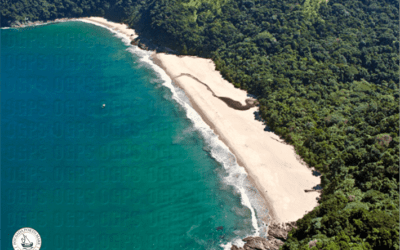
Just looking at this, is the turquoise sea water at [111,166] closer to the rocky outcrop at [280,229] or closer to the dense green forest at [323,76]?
the rocky outcrop at [280,229]

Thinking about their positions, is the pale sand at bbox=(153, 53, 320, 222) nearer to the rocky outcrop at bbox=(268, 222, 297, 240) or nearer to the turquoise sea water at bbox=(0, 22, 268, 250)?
the rocky outcrop at bbox=(268, 222, 297, 240)

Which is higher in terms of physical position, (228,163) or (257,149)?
(257,149)

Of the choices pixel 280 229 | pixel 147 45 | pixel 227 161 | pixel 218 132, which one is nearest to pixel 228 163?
pixel 227 161

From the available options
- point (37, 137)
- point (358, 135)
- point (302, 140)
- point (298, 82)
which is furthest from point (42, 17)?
point (358, 135)

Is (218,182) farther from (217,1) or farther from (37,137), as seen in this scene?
(217,1)

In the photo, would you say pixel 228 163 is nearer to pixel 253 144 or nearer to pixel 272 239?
pixel 253 144
